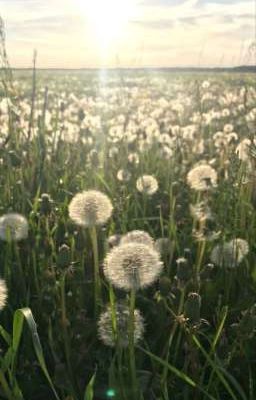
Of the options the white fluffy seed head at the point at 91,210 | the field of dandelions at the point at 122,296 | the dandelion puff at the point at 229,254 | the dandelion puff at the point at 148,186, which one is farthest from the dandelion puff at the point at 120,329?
the dandelion puff at the point at 148,186

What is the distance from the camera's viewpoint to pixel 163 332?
243 cm

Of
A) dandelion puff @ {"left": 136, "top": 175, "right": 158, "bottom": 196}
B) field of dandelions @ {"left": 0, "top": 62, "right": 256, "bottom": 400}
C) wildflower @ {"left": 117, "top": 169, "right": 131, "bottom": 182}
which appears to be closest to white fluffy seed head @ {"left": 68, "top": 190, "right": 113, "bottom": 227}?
field of dandelions @ {"left": 0, "top": 62, "right": 256, "bottom": 400}

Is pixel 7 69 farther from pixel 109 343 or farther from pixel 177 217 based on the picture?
pixel 109 343

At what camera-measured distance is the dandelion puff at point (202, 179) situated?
349cm

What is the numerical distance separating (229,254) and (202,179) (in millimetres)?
766

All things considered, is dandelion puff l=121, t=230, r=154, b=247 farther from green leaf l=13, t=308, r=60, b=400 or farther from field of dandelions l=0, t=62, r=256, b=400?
green leaf l=13, t=308, r=60, b=400

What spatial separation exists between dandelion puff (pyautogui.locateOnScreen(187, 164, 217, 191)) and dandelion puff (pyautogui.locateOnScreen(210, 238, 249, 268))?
25.5 inches

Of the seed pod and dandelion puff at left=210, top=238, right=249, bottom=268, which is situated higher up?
the seed pod

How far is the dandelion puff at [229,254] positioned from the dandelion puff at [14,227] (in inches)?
31.7

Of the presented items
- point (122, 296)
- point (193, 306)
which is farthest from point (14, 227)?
point (193, 306)

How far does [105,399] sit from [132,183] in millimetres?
2337

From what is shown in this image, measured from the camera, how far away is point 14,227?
281cm

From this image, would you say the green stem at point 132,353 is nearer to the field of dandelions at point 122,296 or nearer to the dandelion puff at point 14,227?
the field of dandelions at point 122,296

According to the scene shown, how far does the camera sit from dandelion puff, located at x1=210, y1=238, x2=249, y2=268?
2.77m
